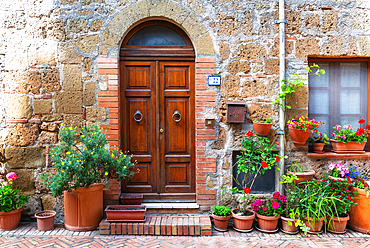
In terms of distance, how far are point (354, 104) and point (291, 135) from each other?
1.32m

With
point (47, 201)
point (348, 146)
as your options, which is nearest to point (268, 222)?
point (348, 146)

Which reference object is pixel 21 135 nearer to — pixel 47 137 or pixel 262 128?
pixel 47 137

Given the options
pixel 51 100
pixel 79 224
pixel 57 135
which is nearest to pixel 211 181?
pixel 79 224

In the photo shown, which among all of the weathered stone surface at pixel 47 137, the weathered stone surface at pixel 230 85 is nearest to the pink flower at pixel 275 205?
the weathered stone surface at pixel 230 85

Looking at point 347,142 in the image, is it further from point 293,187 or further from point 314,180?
point 293,187

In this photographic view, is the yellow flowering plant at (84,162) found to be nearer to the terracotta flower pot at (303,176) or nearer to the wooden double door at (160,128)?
the wooden double door at (160,128)

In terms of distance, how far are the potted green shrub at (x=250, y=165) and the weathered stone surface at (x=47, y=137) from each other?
289 cm

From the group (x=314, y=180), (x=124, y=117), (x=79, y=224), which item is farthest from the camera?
(x=124, y=117)

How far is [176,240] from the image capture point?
11.8 ft

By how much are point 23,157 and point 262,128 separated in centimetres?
374

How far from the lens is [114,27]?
4125 millimetres

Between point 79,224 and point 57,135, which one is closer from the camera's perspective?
point 79,224

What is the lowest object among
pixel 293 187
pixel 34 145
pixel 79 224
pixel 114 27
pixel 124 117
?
pixel 79 224

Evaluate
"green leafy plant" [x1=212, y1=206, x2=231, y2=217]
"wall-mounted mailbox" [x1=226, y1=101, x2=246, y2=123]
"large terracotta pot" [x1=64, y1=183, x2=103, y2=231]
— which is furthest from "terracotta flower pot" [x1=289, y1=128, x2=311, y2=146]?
"large terracotta pot" [x1=64, y1=183, x2=103, y2=231]
